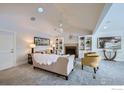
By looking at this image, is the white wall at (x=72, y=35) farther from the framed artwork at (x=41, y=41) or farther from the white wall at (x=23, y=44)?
the white wall at (x=23, y=44)

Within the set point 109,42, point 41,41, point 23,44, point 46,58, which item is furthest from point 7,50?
point 109,42

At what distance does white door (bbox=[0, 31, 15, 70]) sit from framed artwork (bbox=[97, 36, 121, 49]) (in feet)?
18.4

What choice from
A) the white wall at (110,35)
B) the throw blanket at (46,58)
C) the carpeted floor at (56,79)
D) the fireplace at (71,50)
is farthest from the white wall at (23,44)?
the white wall at (110,35)

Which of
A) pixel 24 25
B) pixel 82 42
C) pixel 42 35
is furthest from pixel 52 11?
pixel 82 42

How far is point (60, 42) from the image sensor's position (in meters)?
9.03

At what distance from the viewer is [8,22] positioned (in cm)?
487

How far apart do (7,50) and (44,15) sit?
2502 millimetres

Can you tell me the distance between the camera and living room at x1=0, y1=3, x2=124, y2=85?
3.51 meters

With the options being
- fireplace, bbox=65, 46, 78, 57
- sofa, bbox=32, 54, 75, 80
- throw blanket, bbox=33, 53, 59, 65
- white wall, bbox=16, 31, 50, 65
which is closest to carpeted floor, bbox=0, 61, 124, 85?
sofa, bbox=32, 54, 75, 80

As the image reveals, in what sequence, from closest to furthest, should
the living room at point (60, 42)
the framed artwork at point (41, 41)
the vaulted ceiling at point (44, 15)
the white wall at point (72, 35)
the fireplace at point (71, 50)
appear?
the living room at point (60, 42) → the vaulted ceiling at point (44, 15) → the framed artwork at point (41, 41) → the white wall at point (72, 35) → the fireplace at point (71, 50)

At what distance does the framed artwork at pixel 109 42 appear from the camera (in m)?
7.39

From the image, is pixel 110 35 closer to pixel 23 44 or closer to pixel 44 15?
pixel 44 15

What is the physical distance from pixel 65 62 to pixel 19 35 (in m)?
3.20
